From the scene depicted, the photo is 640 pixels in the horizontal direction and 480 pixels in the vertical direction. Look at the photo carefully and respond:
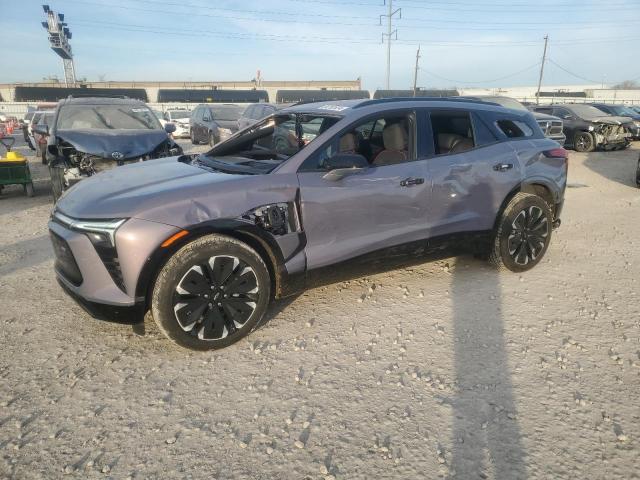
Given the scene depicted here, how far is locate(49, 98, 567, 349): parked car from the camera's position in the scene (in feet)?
9.07

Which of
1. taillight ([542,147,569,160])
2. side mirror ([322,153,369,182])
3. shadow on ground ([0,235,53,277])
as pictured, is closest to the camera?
side mirror ([322,153,369,182])

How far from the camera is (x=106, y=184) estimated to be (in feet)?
10.5

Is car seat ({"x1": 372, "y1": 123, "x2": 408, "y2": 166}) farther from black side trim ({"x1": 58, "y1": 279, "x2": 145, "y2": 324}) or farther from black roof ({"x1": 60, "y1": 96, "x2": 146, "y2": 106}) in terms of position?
black roof ({"x1": 60, "y1": 96, "x2": 146, "y2": 106})

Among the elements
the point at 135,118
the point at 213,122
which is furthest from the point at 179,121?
the point at 135,118

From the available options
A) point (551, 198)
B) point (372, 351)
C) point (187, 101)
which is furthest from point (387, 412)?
point (187, 101)

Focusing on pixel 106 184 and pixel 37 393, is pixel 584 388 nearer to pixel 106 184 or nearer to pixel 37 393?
pixel 37 393

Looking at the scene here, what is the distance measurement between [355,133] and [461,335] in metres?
1.82

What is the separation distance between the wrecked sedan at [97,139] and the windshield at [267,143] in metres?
3.17

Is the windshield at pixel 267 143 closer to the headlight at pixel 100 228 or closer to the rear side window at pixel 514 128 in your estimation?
the headlight at pixel 100 228

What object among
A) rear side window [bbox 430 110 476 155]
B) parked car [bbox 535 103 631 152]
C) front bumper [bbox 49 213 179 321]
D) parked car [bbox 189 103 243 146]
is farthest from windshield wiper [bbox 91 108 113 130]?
parked car [bbox 535 103 631 152]

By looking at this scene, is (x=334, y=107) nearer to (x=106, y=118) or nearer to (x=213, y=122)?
(x=106, y=118)

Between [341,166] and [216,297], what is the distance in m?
1.31

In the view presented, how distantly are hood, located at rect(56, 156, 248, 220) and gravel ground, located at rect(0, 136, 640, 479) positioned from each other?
0.99 metres

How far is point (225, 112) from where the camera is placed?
627 inches
